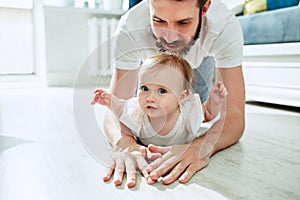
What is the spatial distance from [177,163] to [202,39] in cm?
31

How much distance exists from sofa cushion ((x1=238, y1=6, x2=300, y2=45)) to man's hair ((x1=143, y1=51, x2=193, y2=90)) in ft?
3.01

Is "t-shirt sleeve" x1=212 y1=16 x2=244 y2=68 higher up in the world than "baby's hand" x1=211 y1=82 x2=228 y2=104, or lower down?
higher up

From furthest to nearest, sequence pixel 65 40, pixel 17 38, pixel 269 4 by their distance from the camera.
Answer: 1. pixel 17 38
2. pixel 65 40
3. pixel 269 4

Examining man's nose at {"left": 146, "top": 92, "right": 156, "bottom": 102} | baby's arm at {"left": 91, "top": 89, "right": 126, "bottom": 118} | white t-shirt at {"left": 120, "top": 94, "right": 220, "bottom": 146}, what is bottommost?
white t-shirt at {"left": 120, "top": 94, "right": 220, "bottom": 146}

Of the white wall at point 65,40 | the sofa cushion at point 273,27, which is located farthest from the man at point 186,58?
the white wall at point 65,40

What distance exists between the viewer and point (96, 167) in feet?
2.03

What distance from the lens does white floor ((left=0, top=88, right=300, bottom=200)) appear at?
50cm

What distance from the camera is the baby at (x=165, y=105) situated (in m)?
0.59

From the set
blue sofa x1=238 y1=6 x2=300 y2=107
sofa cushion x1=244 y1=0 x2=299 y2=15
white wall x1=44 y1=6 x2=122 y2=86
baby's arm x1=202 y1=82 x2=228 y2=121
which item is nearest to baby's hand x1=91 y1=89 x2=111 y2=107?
baby's arm x1=202 y1=82 x2=228 y2=121

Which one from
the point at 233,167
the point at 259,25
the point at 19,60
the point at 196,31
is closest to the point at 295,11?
the point at 259,25

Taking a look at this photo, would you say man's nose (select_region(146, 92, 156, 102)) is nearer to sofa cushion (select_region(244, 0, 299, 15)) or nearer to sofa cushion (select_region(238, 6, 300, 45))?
sofa cushion (select_region(238, 6, 300, 45))

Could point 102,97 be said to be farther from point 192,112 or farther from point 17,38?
point 17,38

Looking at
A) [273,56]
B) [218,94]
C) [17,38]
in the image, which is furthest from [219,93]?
[17,38]

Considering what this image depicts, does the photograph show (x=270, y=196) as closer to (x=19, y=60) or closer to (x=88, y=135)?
(x=88, y=135)
